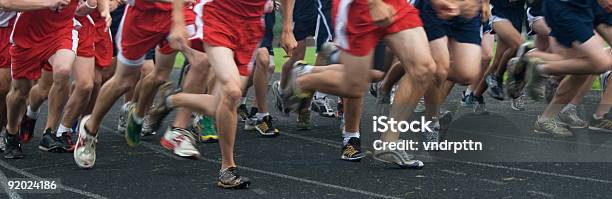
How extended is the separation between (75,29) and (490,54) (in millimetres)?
4165

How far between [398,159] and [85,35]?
9.56 ft

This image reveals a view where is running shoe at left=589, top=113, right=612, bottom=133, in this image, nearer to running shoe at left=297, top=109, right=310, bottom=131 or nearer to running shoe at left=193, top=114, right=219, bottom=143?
running shoe at left=297, top=109, right=310, bottom=131

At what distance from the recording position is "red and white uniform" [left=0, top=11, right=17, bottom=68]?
9164 mm

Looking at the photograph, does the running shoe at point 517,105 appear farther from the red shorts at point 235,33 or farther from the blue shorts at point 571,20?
the red shorts at point 235,33

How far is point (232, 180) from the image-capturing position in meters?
7.21

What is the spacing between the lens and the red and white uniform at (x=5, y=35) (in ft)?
30.1

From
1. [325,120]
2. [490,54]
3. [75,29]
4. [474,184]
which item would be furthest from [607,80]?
[75,29]

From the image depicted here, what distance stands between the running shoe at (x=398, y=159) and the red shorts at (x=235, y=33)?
3.74 ft

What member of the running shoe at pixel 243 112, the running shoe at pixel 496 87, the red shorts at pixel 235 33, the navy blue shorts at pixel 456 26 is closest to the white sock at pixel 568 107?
the running shoe at pixel 496 87

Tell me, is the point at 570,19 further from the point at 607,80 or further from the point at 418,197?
the point at 418,197

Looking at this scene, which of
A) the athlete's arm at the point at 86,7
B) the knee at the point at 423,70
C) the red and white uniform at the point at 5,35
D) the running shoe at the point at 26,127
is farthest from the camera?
the running shoe at the point at 26,127

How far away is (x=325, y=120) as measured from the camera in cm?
1134

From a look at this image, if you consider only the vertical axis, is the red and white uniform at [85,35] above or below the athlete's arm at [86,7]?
below

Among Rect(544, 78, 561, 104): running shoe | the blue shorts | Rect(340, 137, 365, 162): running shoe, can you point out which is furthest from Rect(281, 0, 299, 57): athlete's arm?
Rect(544, 78, 561, 104): running shoe
